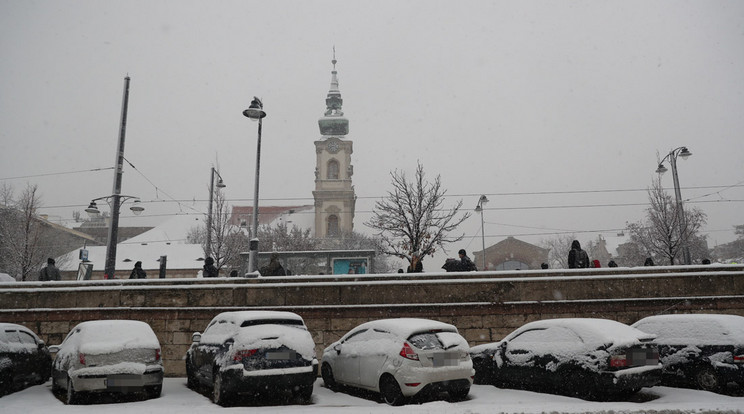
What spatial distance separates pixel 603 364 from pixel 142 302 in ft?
34.5

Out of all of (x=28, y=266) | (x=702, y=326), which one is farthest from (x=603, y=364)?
(x=28, y=266)

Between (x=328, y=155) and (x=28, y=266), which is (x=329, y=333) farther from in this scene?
(x=328, y=155)

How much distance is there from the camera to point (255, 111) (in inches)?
659

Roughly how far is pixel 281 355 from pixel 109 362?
2.95m

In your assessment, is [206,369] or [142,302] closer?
[206,369]

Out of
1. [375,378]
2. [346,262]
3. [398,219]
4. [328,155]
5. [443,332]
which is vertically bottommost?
[375,378]

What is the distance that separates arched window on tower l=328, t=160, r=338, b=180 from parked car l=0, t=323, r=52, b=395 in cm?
6552

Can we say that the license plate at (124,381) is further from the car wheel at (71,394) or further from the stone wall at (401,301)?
the stone wall at (401,301)

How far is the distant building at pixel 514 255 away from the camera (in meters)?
76.3

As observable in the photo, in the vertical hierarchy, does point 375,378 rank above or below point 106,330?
below

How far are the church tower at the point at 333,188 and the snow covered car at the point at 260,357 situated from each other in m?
64.7

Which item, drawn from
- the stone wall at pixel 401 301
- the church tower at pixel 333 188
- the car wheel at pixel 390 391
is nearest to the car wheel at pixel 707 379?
the stone wall at pixel 401 301

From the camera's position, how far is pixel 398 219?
30141mm

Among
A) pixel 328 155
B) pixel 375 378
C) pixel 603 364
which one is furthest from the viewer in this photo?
pixel 328 155
